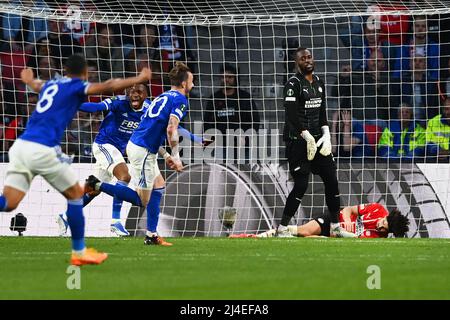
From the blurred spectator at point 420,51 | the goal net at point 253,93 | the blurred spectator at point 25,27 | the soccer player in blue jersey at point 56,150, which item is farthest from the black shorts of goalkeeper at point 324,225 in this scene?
the soccer player in blue jersey at point 56,150

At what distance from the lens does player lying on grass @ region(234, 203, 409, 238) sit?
49.0 ft

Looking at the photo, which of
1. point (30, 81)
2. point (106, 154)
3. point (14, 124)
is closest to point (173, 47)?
point (14, 124)

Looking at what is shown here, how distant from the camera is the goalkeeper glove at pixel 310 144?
542 inches

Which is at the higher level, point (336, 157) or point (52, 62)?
point (52, 62)

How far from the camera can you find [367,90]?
17.4 m

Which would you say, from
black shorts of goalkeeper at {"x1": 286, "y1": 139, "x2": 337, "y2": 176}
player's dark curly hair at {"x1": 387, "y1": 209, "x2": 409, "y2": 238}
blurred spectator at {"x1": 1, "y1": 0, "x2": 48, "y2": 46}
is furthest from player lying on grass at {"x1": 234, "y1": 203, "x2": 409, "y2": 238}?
blurred spectator at {"x1": 1, "y1": 0, "x2": 48, "y2": 46}

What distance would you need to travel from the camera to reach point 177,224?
16328mm

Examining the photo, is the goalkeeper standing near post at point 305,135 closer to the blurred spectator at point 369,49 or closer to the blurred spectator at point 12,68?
the blurred spectator at point 369,49

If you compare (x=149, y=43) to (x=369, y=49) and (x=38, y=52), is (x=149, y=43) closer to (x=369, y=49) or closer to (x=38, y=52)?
(x=38, y=52)

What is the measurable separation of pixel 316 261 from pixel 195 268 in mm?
1285

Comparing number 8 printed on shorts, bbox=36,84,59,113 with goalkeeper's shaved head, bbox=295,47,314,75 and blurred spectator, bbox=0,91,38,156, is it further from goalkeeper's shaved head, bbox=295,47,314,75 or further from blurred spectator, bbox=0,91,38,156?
blurred spectator, bbox=0,91,38,156

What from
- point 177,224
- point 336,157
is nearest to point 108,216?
point 177,224

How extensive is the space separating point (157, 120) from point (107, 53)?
536 cm
